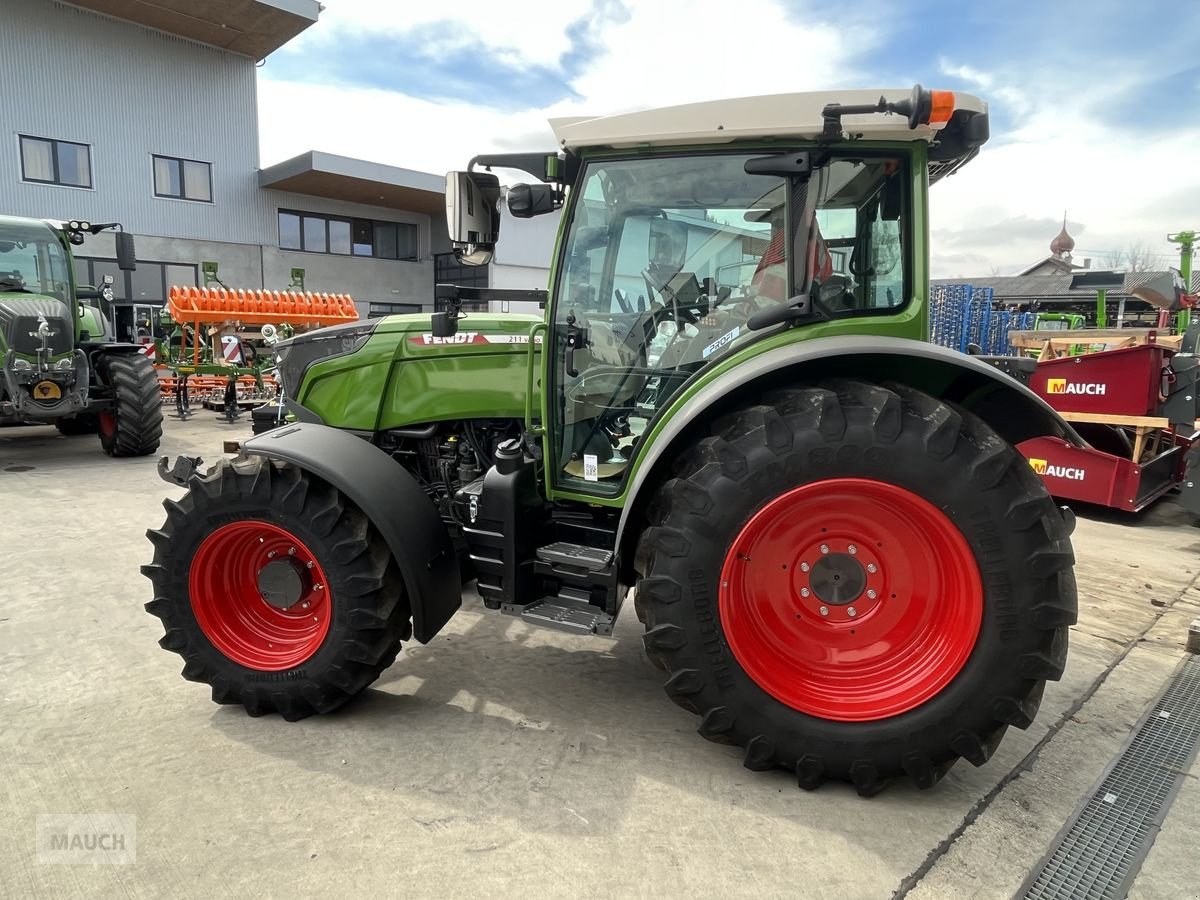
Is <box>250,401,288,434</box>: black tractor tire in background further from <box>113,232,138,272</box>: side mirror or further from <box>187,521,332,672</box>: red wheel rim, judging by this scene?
<box>113,232,138,272</box>: side mirror

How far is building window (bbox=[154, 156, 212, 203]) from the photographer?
1970cm

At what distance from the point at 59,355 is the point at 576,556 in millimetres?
7502

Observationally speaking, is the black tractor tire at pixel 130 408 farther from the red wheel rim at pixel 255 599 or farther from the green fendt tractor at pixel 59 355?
the red wheel rim at pixel 255 599

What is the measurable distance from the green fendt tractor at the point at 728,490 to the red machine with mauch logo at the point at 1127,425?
389cm

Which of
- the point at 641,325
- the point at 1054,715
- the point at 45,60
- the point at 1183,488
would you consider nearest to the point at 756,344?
the point at 641,325

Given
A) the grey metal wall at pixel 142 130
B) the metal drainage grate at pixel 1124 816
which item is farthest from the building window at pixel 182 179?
the metal drainage grate at pixel 1124 816

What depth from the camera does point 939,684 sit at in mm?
2355

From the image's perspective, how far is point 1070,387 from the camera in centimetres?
679

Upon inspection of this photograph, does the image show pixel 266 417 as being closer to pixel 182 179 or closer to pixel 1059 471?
pixel 1059 471

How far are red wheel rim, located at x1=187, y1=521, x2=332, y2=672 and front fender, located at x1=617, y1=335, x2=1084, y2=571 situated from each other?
1.26 meters

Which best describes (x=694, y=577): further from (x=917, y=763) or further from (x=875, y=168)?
(x=875, y=168)

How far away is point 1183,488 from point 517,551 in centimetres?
567

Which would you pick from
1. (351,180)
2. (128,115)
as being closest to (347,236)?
(351,180)

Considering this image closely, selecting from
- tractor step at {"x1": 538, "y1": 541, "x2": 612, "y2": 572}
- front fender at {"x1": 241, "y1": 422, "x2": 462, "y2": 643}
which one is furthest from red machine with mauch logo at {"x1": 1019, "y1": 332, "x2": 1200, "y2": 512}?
front fender at {"x1": 241, "y1": 422, "x2": 462, "y2": 643}
